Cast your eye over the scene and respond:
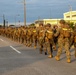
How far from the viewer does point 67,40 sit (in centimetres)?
1495

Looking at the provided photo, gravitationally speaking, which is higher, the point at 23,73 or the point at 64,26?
the point at 64,26

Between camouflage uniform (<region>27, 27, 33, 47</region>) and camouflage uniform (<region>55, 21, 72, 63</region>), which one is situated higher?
camouflage uniform (<region>55, 21, 72, 63</region>)

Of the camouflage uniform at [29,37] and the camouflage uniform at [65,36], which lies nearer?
the camouflage uniform at [65,36]

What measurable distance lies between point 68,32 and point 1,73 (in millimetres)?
4653

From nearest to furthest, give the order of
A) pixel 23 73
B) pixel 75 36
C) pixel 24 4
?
pixel 23 73 → pixel 75 36 → pixel 24 4

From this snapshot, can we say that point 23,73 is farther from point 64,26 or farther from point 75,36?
point 75,36

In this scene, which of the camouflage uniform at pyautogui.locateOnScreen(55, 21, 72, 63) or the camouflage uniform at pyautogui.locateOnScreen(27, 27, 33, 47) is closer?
the camouflage uniform at pyautogui.locateOnScreen(55, 21, 72, 63)

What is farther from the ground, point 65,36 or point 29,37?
point 65,36

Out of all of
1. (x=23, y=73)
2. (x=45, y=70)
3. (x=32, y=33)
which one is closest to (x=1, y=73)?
(x=23, y=73)

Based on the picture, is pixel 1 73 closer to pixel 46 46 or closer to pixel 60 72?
pixel 60 72

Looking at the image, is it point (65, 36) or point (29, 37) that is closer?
point (65, 36)

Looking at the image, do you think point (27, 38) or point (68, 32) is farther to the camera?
point (27, 38)

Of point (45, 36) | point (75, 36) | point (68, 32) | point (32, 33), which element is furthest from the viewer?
point (32, 33)

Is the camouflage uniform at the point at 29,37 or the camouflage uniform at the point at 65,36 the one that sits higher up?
the camouflage uniform at the point at 65,36
